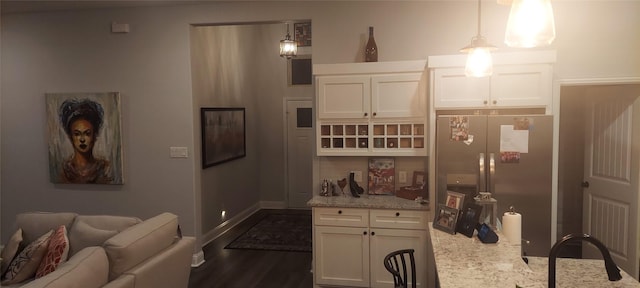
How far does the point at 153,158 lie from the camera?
15.9 feet

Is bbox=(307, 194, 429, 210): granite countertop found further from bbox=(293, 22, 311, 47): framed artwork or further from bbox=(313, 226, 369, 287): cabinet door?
bbox=(293, 22, 311, 47): framed artwork

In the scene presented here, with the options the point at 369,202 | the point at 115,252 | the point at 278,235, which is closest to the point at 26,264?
the point at 115,252

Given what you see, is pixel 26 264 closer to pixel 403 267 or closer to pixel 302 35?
pixel 403 267

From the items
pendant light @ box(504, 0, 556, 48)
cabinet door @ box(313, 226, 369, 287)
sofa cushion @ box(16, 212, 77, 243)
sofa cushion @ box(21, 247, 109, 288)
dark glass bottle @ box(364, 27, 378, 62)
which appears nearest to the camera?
pendant light @ box(504, 0, 556, 48)

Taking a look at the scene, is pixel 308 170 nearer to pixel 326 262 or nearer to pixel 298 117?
pixel 298 117

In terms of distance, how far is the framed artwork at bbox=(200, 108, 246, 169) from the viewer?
5316mm

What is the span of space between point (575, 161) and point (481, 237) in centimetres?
366

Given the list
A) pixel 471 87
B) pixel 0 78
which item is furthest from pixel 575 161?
pixel 0 78

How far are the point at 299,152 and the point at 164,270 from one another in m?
4.51

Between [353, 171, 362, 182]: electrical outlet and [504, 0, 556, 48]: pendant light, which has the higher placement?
[504, 0, 556, 48]: pendant light

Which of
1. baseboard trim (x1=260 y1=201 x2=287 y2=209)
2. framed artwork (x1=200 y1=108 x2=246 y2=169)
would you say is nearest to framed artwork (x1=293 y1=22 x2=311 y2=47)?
framed artwork (x1=200 y1=108 x2=246 y2=169)

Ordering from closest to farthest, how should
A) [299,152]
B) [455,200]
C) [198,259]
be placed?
[455,200], [198,259], [299,152]

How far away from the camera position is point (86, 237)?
314 centimetres

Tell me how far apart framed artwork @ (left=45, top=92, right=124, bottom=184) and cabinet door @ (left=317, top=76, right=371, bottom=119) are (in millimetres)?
2296
